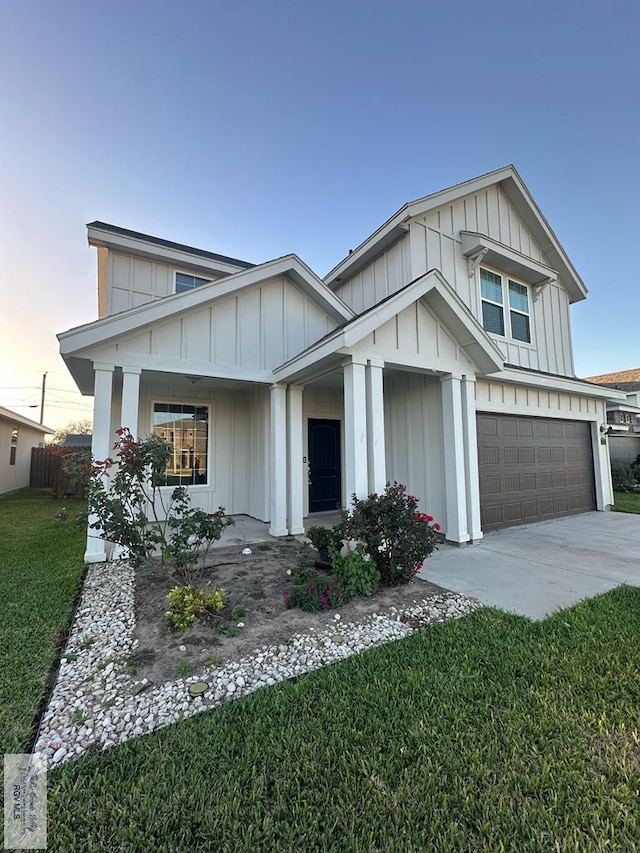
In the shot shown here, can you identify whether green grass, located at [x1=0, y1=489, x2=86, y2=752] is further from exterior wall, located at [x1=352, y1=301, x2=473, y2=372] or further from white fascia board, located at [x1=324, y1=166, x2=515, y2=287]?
white fascia board, located at [x1=324, y1=166, x2=515, y2=287]

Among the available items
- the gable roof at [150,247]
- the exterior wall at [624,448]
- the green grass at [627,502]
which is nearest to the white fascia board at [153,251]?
the gable roof at [150,247]

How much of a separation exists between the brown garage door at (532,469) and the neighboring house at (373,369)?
0.04m

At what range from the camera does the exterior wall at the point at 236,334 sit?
631 centimetres

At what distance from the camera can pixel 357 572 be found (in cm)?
445

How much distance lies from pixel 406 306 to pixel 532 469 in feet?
17.7

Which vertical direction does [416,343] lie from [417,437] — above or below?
above

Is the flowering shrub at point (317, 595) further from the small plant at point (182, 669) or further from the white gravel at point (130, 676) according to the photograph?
the small plant at point (182, 669)

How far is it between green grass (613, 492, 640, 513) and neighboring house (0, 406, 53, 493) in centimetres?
1992

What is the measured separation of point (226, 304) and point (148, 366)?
190cm

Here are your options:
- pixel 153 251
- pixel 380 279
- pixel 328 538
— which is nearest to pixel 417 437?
pixel 328 538

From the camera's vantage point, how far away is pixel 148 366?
20.5ft

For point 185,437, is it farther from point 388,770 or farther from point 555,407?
point 555,407

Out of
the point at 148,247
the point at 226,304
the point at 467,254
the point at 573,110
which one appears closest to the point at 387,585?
the point at 226,304

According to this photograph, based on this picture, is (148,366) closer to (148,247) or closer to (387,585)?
(148,247)
